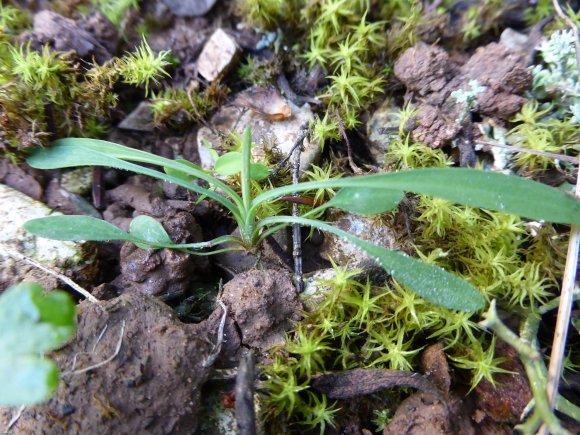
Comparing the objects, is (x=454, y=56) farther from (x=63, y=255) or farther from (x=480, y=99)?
(x=63, y=255)

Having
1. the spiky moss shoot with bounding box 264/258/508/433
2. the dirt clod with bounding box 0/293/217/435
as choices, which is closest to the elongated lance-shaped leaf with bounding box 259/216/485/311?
the spiky moss shoot with bounding box 264/258/508/433

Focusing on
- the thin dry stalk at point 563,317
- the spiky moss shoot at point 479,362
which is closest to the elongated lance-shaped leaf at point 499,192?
the thin dry stalk at point 563,317

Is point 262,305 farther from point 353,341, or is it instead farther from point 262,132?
→ point 262,132

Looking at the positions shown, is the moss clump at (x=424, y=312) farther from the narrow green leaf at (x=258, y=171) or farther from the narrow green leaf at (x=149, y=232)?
the narrow green leaf at (x=149, y=232)

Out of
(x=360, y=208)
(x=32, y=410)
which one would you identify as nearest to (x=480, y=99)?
(x=360, y=208)

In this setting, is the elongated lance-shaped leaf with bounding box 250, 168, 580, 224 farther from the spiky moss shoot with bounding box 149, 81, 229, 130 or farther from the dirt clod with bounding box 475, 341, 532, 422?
the spiky moss shoot with bounding box 149, 81, 229, 130
